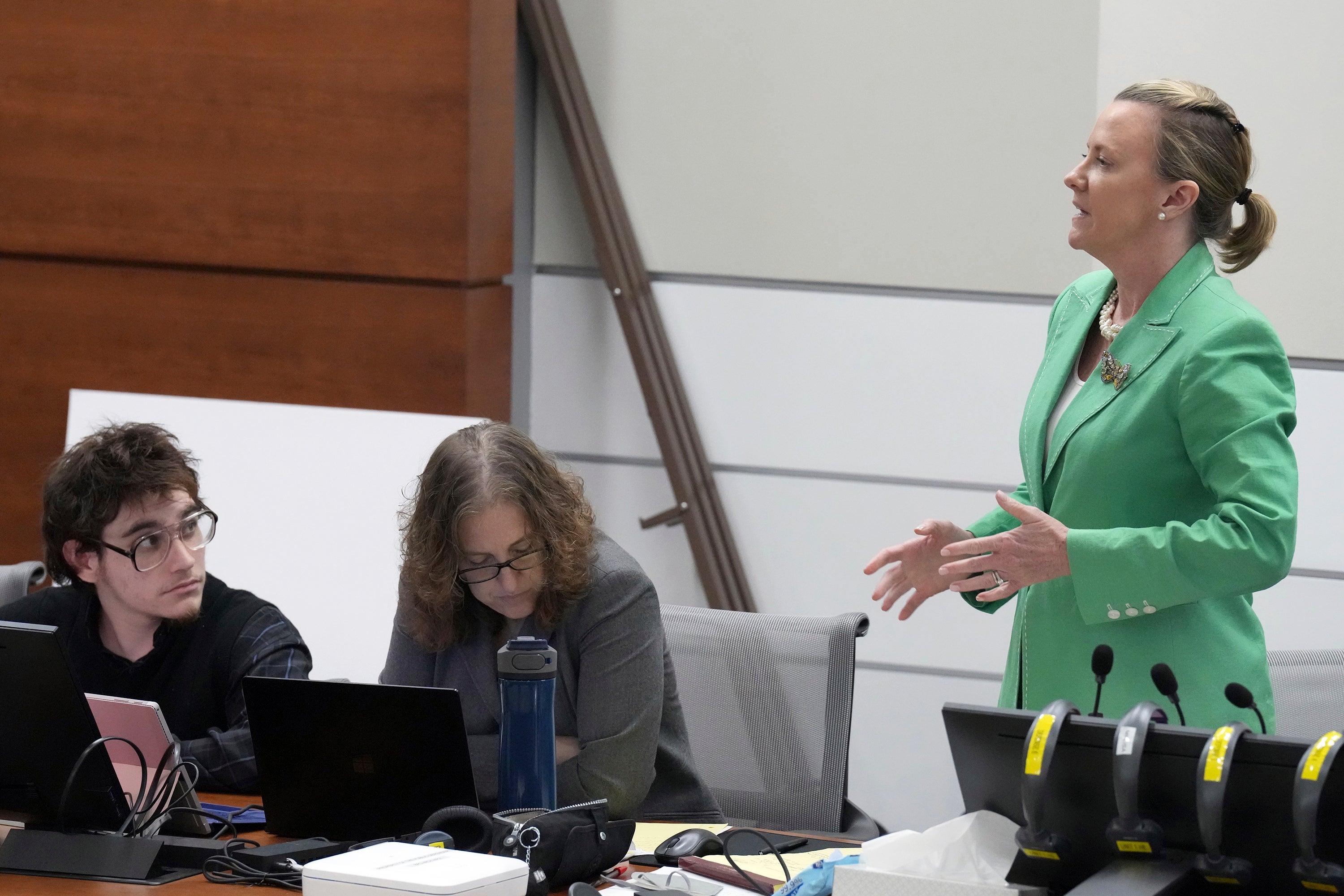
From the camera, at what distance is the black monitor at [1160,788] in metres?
1.20

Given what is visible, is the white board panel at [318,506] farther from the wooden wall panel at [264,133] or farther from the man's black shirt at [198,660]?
the man's black shirt at [198,660]

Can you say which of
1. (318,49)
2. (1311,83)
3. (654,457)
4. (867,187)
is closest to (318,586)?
(654,457)

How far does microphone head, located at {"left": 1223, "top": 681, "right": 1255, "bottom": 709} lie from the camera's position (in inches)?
50.8

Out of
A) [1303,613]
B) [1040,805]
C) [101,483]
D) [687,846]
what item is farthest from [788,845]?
[1303,613]

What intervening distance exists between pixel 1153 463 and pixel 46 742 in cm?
139

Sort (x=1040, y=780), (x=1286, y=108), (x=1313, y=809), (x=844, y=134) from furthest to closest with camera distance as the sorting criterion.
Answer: (x=844, y=134)
(x=1286, y=108)
(x=1040, y=780)
(x=1313, y=809)

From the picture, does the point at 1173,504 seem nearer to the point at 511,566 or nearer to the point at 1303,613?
the point at 511,566

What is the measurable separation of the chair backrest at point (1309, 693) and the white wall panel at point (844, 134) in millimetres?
1136

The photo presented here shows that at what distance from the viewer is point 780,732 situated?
7.83 ft

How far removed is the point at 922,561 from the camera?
6.26ft

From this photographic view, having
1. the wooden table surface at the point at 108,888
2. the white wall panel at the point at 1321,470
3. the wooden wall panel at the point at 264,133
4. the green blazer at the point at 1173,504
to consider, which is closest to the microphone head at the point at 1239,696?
the green blazer at the point at 1173,504

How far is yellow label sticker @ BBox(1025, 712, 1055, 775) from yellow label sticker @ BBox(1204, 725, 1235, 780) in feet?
0.42

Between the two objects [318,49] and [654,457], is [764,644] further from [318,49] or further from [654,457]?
[318,49]

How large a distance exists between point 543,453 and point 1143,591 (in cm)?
85
